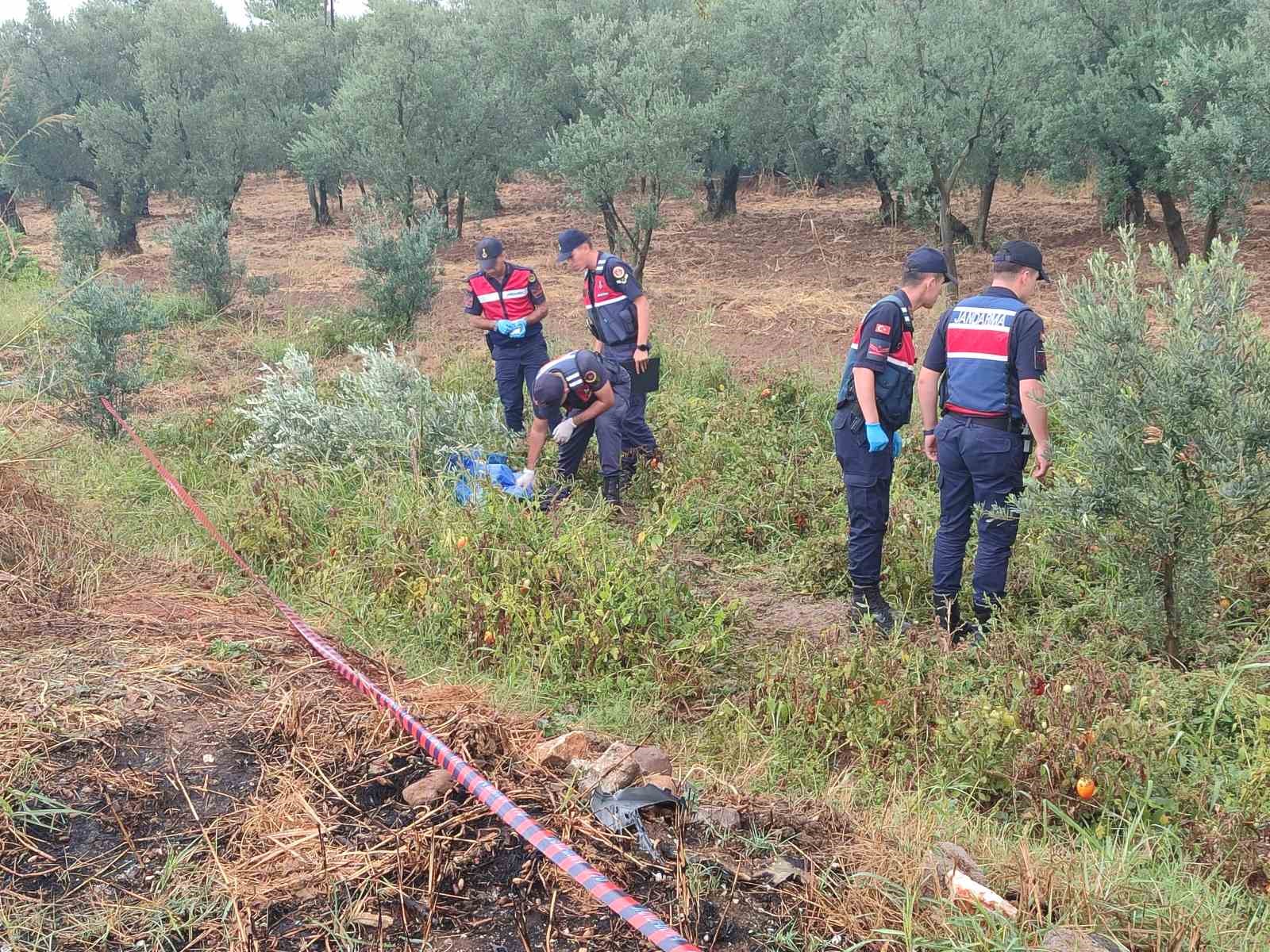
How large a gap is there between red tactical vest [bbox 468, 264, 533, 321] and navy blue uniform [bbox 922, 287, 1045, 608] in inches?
139

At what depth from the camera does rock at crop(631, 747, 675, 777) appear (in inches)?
116

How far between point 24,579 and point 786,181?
22.0 meters

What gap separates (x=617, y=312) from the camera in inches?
281

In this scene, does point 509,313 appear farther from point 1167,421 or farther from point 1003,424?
point 1167,421

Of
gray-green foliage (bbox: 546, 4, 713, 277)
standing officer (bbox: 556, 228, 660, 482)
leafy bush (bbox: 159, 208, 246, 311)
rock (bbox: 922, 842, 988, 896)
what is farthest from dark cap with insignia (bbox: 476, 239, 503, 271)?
leafy bush (bbox: 159, 208, 246, 311)

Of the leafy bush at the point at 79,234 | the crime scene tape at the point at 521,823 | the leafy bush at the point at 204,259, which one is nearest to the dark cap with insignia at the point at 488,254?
the crime scene tape at the point at 521,823

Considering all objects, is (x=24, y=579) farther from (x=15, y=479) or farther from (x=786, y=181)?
(x=786, y=181)

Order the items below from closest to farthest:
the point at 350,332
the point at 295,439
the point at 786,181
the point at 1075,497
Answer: the point at 1075,497, the point at 295,439, the point at 350,332, the point at 786,181

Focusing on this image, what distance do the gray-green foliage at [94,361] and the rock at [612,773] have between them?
624cm

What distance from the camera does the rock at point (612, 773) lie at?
9.20ft

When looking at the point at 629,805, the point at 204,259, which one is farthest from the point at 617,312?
the point at 204,259

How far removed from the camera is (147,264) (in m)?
17.5

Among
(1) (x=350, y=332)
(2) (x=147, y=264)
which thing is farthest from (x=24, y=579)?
(2) (x=147, y=264)

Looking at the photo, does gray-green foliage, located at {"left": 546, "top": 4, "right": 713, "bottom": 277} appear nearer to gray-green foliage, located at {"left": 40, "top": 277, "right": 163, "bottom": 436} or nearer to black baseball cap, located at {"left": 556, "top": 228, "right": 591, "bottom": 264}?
black baseball cap, located at {"left": 556, "top": 228, "right": 591, "bottom": 264}
